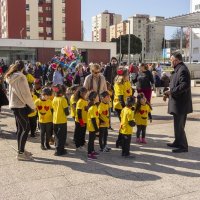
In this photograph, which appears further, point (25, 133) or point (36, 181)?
point (25, 133)

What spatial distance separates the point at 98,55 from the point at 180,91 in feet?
148

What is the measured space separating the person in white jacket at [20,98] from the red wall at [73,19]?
70.5m

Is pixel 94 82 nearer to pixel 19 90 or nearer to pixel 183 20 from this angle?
pixel 19 90

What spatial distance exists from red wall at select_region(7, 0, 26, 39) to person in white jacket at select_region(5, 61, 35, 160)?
67545 millimetres

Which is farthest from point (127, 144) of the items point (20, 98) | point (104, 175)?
point (20, 98)

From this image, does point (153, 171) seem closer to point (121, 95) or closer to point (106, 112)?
point (106, 112)

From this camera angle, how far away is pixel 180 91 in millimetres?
6562

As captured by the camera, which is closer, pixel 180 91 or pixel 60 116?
pixel 60 116

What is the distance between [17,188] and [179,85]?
357cm

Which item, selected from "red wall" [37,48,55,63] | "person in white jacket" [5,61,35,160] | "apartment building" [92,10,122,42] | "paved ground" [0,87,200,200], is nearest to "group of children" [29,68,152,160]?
"paved ground" [0,87,200,200]

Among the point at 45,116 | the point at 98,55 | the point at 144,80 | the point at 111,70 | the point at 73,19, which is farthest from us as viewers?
the point at 73,19

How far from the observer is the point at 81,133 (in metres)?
6.96

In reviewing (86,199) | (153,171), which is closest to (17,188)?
(86,199)

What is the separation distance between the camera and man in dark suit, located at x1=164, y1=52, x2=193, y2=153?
21.7 feet
